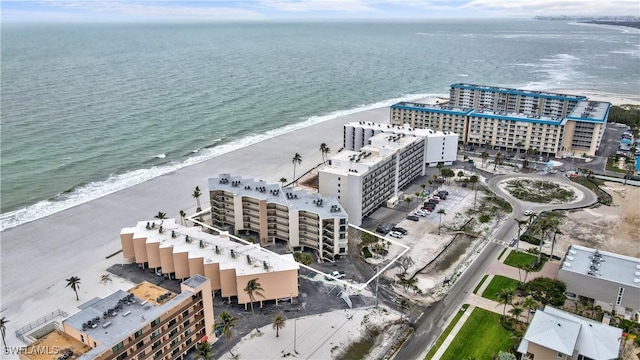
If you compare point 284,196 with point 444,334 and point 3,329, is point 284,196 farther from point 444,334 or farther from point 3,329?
point 3,329

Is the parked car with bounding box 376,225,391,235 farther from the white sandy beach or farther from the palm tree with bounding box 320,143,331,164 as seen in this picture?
the palm tree with bounding box 320,143,331,164

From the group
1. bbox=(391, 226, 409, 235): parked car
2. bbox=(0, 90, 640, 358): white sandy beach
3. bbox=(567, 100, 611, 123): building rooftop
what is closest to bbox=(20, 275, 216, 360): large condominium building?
bbox=(0, 90, 640, 358): white sandy beach

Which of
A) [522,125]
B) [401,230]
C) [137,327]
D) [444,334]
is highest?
[522,125]

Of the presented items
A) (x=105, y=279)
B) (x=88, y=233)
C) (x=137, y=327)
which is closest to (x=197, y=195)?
(x=88, y=233)

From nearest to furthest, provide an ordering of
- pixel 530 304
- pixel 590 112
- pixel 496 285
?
pixel 530 304, pixel 496 285, pixel 590 112

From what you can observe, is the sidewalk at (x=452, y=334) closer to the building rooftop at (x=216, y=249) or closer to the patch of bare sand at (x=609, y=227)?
the building rooftop at (x=216, y=249)

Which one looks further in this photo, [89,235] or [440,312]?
[89,235]
